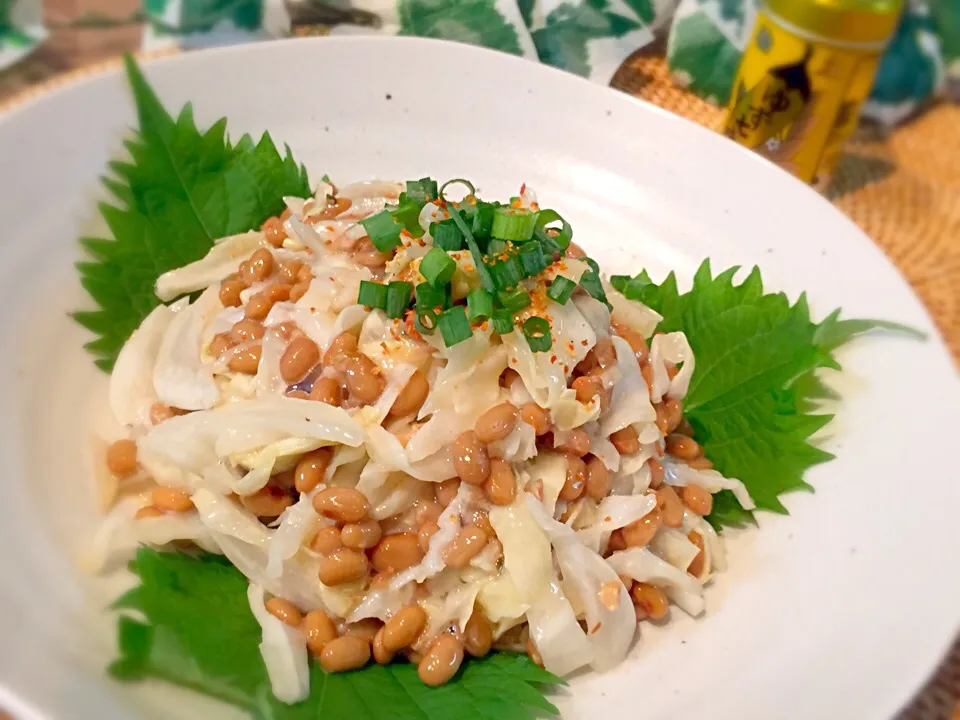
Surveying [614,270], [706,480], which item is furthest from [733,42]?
[706,480]

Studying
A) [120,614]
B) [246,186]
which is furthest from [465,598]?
[246,186]

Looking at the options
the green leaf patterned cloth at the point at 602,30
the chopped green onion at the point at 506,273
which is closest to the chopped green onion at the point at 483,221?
the chopped green onion at the point at 506,273

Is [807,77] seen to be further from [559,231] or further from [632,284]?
[559,231]

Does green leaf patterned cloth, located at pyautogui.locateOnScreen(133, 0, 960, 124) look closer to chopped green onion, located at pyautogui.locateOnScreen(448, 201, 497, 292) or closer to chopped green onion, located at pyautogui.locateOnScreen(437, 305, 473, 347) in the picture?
chopped green onion, located at pyautogui.locateOnScreen(448, 201, 497, 292)

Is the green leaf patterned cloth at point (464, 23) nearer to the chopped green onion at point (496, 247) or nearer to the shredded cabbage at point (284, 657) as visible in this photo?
the chopped green onion at point (496, 247)

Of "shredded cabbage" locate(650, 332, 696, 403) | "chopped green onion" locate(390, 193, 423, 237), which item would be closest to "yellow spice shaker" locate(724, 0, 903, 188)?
"shredded cabbage" locate(650, 332, 696, 403)
